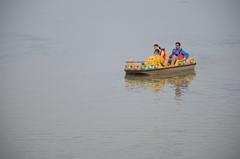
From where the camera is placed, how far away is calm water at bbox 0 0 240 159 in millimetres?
19234

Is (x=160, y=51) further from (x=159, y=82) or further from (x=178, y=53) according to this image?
(x=159, y=82)

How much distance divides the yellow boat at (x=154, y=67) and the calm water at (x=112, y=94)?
0.35m

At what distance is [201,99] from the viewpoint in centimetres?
2556

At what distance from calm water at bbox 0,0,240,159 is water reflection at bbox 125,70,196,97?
0.05m

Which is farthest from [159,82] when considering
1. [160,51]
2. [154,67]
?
[160,51]

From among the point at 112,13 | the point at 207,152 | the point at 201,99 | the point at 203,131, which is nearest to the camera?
the point at 207,152

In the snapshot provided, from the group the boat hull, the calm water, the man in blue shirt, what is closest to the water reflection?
the calm water

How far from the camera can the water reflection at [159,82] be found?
90.9 feet

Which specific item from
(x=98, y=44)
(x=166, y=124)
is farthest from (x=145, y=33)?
(x=166, y=124)

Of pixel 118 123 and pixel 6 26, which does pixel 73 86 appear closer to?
pixel 118 123

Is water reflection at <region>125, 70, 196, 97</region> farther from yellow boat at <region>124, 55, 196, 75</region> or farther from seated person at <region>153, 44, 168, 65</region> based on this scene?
seated person at <region>153, 44, 168, 65</region>

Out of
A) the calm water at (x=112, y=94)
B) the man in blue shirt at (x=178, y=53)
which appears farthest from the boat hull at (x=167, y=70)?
the man in blue shirt at (x=178, y=53)

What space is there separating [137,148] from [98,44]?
74.6ft

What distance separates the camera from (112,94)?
26.4 metres
